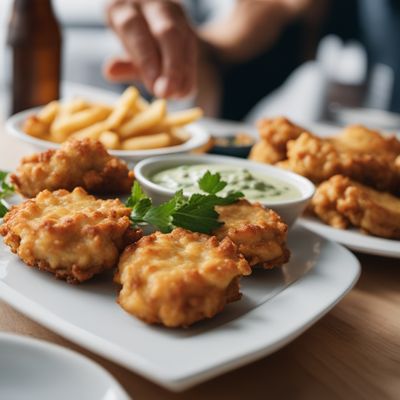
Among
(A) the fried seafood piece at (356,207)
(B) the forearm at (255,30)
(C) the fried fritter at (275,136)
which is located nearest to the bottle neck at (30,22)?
(C) the fried fritter at (275,136)

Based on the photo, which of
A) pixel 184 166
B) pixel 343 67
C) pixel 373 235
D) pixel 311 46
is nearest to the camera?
pixel 373 235

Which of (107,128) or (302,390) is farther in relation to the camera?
(107,128)

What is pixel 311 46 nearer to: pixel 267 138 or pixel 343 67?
pixel 267 138

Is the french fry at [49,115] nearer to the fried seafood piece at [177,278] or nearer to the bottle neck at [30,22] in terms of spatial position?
the bottle neck at [30,22]

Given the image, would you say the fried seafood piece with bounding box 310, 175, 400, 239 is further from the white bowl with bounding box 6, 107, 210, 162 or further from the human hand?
the human hand

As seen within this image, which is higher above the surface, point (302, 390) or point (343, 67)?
point (302, 390)

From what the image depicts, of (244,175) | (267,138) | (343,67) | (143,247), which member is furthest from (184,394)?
(343,67)

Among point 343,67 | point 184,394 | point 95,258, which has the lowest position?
point 343,67
